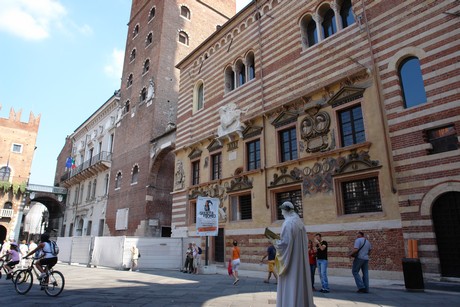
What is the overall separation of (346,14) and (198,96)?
36.0 ft

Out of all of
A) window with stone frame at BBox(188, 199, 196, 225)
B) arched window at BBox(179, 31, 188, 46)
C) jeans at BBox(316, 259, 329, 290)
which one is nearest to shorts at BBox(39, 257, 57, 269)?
jeans at BBox(316, 259, 329, 290)

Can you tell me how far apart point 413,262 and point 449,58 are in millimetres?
6345

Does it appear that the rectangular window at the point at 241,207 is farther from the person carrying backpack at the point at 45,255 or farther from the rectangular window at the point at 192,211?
the person carrying backpack at the point at 45,255

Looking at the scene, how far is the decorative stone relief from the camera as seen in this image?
12.5 m

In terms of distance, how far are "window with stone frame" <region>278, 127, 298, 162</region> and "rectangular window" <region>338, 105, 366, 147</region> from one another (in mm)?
2288

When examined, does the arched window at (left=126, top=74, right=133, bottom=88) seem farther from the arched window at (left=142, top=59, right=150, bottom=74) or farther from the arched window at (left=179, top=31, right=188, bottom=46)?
the arched window at (left=179, top=31, right=188, bottom=46)

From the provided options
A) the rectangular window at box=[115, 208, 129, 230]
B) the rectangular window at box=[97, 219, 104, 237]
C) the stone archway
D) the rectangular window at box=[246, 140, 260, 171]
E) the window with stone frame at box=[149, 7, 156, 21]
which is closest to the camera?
the stone archway

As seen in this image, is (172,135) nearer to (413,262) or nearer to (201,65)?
(201,65)

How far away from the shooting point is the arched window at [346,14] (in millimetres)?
13196

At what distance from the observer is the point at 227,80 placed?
19.0 meters

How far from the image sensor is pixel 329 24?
46.0 feet

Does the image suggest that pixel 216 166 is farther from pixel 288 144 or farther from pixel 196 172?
pixel 288 144

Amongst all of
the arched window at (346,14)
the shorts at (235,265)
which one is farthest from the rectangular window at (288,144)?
the shorts at (235,265)

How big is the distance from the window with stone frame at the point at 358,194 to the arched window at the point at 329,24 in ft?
21.7
